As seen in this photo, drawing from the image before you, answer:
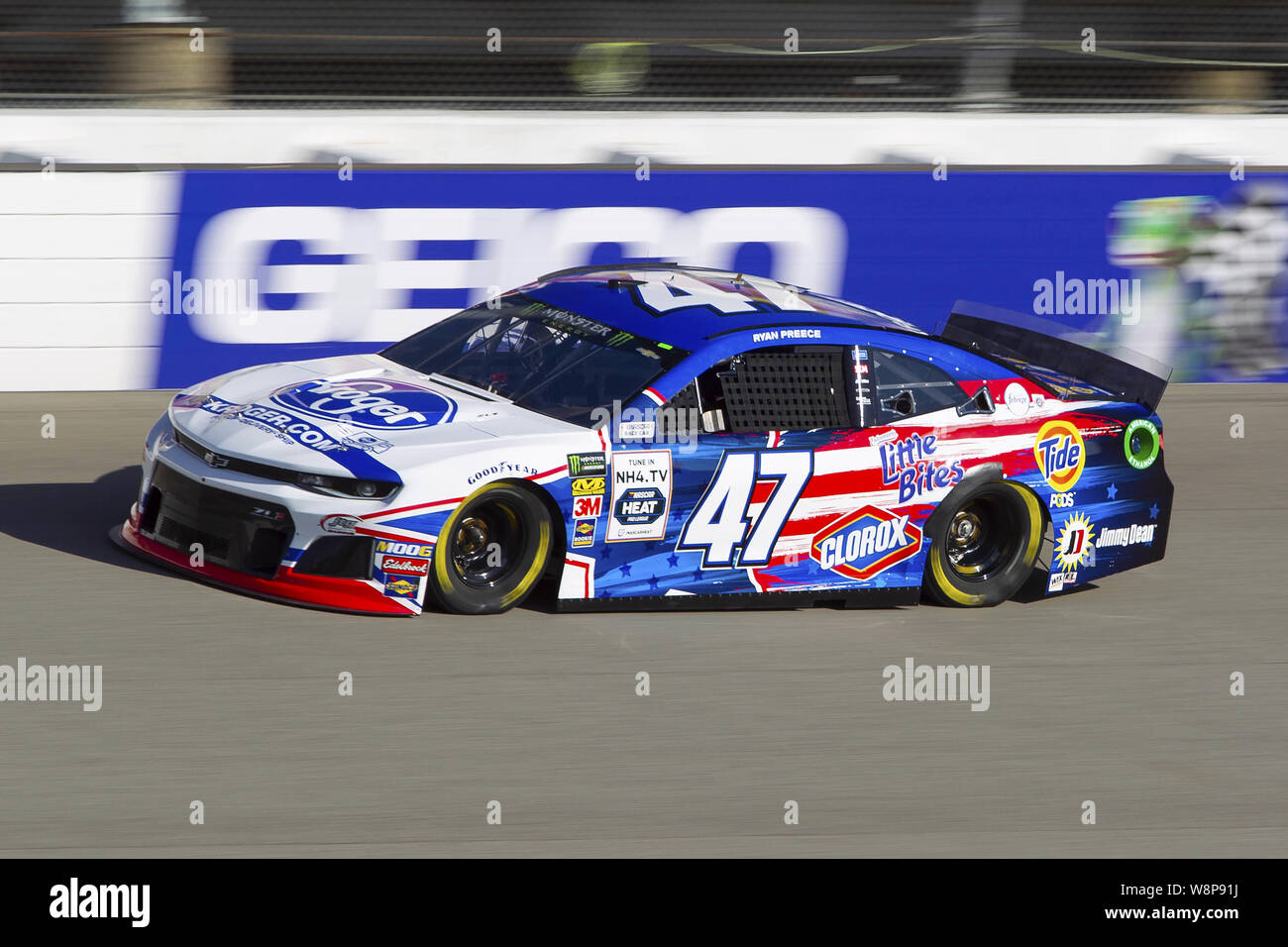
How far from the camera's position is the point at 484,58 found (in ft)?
40.6

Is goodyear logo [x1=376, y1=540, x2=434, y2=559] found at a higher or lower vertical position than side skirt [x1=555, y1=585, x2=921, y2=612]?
higher

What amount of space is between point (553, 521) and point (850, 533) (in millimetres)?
1367

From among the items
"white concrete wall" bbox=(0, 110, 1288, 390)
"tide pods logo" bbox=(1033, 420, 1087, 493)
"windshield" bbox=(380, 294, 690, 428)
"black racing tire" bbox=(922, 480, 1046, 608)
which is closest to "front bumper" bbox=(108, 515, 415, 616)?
"windshield" bbox=(380, 294, 690, 428)

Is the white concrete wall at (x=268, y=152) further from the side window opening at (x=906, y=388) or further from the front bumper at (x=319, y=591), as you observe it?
the side window opening at (x=906, y=388)

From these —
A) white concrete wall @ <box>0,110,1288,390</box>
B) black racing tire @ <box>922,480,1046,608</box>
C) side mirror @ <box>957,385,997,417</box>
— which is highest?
white concrete wall @ <box>0,110,1288,390</box>

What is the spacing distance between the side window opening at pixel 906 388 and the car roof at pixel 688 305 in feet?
0.56

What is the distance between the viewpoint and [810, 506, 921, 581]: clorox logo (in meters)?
6.93

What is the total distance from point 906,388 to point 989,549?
0.91m

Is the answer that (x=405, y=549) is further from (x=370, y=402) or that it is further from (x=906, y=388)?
(x=906, y=388)

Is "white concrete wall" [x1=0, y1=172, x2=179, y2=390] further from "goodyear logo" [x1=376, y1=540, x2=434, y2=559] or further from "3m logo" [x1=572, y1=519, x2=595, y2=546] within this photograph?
A: "3m logo" [x1=572, y1=519, x2=595, y2=546]

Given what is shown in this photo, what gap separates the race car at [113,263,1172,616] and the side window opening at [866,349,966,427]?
0.01 m

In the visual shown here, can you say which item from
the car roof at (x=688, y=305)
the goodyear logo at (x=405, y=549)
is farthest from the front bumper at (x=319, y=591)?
the car roof at (x=688, y=305)

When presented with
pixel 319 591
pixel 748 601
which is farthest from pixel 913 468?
pixel 319 591

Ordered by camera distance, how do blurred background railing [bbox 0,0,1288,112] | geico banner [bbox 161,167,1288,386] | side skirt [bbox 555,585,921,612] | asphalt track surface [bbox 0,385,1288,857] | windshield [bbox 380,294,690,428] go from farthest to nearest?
blurred background railing [bbox 0,0,1288,112], geico banner [bbox 161,167,1288,386], windshield [bbox 380,294,690,428], side skirt [bbox 555,585,921,612], asphalt track surface [bbox 0,385,1288,857]
